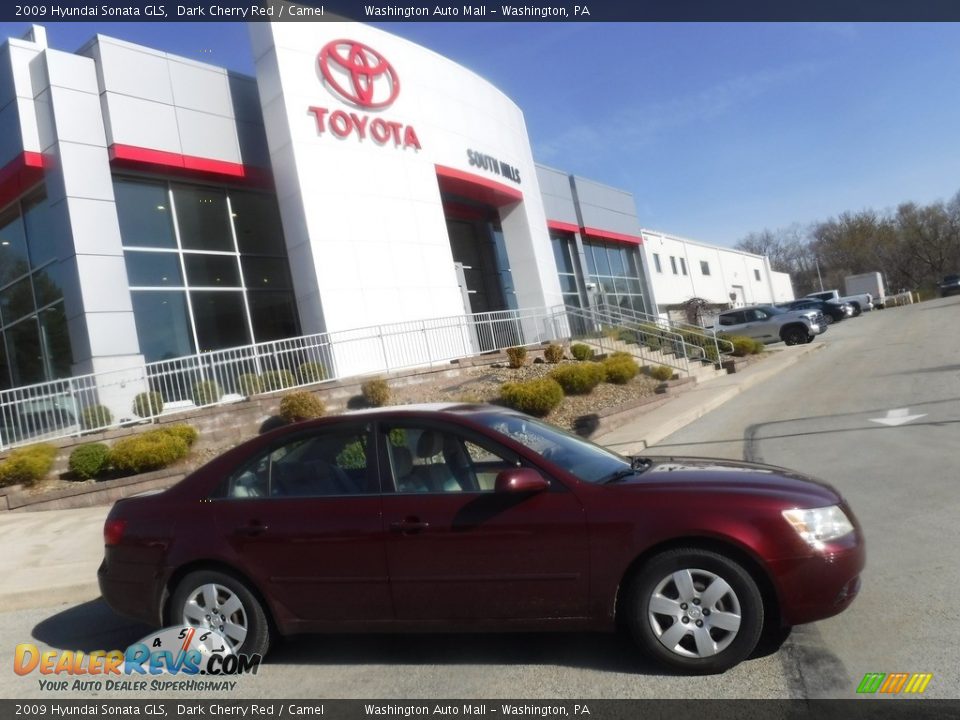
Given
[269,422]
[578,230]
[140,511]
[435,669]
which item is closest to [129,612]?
[140,511]

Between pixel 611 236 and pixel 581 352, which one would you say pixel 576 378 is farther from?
pixel 611 236

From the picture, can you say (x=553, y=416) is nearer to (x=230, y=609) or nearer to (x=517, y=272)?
(x=230, y=609)

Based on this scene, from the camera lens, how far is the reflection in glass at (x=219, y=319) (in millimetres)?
18016

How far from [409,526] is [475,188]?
20.6m

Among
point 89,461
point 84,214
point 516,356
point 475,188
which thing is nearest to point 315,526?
point 89,461

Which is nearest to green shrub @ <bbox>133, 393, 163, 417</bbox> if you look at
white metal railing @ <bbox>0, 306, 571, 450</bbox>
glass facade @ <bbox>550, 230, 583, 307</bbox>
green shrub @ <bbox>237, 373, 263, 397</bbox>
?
white metal railing @ <bbox>0, 306, 571, 450</bbox>

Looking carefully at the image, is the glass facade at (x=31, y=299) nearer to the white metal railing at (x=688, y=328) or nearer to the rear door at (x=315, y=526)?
the white metal railing at (x=688, y=328)

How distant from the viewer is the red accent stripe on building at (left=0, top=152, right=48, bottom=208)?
631 inches

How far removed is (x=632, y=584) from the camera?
4031mm

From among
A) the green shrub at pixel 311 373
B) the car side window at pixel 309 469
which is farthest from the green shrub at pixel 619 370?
the car side window at pixel 309 469

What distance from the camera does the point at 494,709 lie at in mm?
3824

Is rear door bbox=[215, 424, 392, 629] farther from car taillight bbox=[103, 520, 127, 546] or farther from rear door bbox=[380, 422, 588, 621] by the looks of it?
car taillight bbox=[103, 520, 127, 546]

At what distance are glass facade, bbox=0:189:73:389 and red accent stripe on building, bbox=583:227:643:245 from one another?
21.7 m

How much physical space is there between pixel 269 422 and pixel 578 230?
71.3 ft
